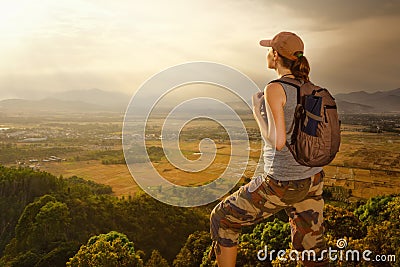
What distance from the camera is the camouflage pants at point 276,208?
2133 millimetres

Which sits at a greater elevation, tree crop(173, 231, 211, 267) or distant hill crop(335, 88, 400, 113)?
distant hill crop(335, 88, 400, 113)

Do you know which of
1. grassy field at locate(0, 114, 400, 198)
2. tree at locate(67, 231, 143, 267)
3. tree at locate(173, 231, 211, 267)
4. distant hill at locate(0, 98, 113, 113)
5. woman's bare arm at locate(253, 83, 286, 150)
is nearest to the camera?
woman's bare arm at locate(253, 83, 286, 150)

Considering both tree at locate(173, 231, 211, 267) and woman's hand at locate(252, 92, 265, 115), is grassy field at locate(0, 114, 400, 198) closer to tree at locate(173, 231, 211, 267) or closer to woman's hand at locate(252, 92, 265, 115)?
woman's hand at locate(252, 92, 265, 115)

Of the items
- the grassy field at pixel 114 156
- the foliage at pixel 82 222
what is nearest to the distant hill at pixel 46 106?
the grassy field at pixel 114 156

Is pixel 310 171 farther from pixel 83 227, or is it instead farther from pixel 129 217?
pixel 83 227

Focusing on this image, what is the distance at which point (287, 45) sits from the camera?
7.06 ft

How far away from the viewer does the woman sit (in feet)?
6.69

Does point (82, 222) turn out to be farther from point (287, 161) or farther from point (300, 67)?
point (300, 67)

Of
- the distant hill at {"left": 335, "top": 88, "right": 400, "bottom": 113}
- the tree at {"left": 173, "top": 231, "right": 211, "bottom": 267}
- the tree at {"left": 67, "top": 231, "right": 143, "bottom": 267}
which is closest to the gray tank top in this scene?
the tree at {"left": 67, "top": 231, "right": 143, "bottom": 267}

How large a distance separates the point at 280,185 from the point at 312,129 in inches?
13.9

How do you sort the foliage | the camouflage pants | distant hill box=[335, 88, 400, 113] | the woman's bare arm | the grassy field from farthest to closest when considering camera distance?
distant hill box=[335, 88, 400, 113]
the grassy field
the foliage
the camouflage pants
the woman's bare arm

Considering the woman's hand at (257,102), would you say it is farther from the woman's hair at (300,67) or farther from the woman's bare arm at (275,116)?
the woman's hair at (300,67)

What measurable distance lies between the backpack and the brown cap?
171mm

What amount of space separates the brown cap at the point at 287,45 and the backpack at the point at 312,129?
171mm
